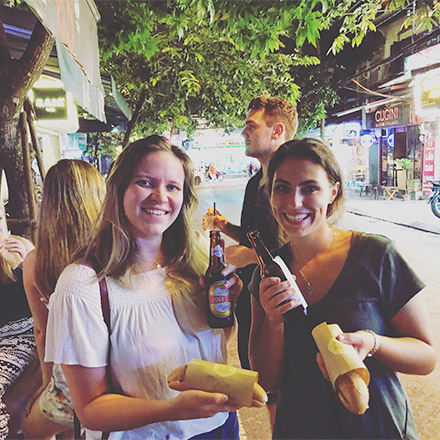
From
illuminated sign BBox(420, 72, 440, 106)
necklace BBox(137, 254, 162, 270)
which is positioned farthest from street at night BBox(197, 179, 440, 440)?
illuminated sign BBox(420, 72, 440, 106)

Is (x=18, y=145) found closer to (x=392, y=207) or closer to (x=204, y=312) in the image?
(x=204, y=312)

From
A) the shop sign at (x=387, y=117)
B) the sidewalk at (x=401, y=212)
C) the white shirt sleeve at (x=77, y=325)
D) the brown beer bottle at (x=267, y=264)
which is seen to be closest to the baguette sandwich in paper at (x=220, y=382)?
the white shirt sleeve at (x=77, y=325)

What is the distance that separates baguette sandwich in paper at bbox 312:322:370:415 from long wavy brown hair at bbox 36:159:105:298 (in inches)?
64.9

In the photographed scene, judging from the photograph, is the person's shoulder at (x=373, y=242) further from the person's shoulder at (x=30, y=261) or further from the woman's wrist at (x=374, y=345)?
the person's shoulder at (x=30, y=261)

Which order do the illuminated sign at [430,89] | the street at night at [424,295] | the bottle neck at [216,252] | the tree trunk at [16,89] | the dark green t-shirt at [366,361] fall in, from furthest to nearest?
the illuminated sign at [430,89]
the street at night at [424,295]
the tree trunk at [16,89]
the bottle neck at [216,252]
the dark green t-shirt at [366,361]

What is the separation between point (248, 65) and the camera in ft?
29.6

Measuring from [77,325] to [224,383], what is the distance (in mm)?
582

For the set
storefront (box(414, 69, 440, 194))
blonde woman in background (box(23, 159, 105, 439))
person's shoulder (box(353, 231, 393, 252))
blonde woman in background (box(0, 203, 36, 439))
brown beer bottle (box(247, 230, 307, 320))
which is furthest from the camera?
storefront (box(414, 69, 440, 194))

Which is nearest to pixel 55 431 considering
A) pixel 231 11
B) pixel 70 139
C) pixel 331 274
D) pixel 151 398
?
pixel 151 398

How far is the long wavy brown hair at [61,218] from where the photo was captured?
93.5 inches

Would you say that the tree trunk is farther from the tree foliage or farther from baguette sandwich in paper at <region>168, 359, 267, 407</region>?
baguette sandwich in paper at <region>168, 359, 267, 407</region>

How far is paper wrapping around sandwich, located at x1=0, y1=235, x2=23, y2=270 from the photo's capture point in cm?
277

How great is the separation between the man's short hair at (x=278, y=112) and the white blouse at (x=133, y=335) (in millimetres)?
2015

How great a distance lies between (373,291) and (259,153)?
186 centimetres
